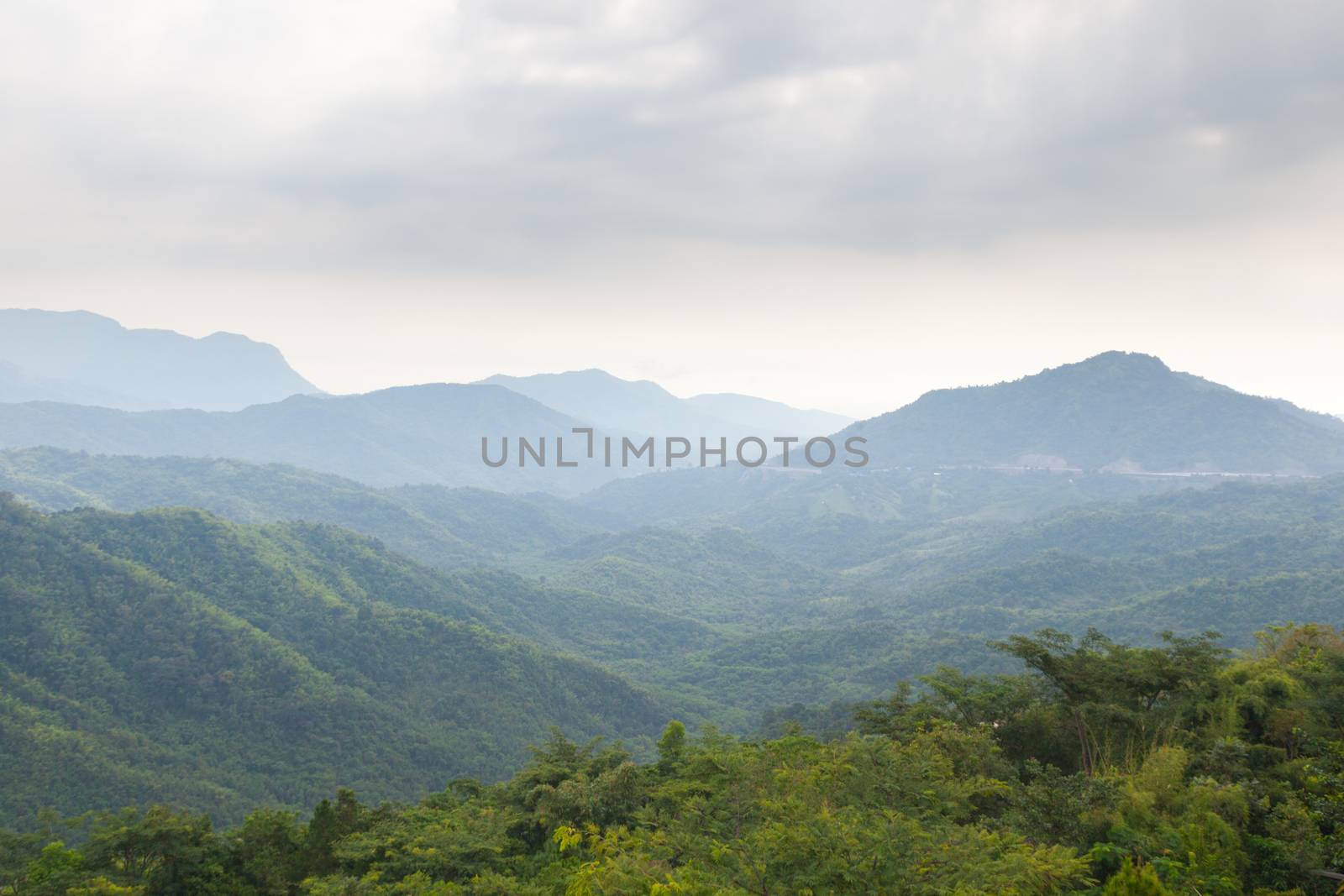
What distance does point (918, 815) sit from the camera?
14367 millimetres

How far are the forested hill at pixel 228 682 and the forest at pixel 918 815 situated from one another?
4237cm

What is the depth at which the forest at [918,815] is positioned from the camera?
1091 centimetres

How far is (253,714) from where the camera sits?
222ft

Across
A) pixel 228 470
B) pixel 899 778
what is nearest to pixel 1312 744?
pixel 899 778

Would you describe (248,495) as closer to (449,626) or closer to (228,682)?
(449,626)

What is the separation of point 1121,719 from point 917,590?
11703cm

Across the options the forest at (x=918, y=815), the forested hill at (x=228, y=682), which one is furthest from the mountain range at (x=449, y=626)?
the forest at (x=918, y=815)

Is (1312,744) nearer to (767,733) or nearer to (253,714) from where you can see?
(767,733)

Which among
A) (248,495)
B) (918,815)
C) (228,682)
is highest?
(918,815)

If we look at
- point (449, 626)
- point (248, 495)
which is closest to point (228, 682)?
point (449, 626)

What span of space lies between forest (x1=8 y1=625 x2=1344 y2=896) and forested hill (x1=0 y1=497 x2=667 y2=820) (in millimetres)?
42374

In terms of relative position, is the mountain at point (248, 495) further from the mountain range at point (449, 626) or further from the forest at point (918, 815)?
the forest at point (918, 815)

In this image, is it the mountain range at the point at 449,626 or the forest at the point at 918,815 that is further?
the mountain range at the point at 449,626

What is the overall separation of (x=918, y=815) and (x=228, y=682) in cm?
7425
